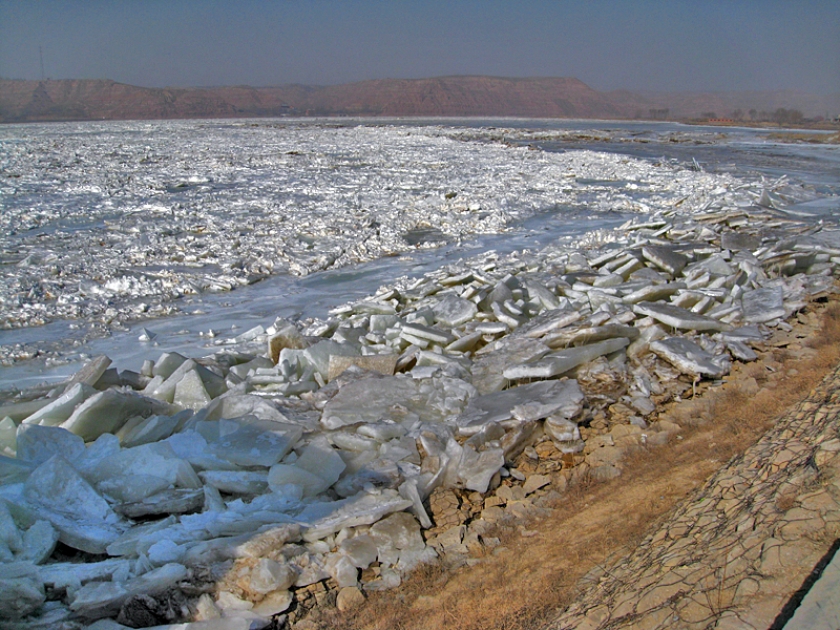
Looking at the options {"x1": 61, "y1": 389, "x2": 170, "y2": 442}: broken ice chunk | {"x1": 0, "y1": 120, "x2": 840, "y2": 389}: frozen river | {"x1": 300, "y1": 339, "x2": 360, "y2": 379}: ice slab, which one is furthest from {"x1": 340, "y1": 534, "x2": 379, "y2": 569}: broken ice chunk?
{"x1": 0, "y1": 120, "x2": 840, "y2": 389}: frozen river

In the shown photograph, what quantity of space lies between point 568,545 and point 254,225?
887cm

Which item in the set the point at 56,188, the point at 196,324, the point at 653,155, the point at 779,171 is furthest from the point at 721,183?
the point at 56,188

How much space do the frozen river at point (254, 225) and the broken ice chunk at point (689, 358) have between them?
3506 mm

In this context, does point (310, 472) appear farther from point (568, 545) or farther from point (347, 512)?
point (568, 545)

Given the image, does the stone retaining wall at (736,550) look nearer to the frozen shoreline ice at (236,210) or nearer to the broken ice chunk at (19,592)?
the broken ice chunk at (19,592)

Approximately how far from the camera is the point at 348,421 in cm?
376

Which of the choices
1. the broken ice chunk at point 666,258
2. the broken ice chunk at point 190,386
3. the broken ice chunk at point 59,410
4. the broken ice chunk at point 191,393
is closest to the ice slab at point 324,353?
the broken ice chunk at point 190,386

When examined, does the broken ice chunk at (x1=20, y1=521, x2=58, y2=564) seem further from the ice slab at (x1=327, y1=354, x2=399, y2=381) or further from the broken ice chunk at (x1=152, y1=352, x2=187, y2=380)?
the ice slab at (x1=327, y1=354, x2=399, y2=381)

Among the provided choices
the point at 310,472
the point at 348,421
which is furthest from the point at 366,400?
the point at 310,472

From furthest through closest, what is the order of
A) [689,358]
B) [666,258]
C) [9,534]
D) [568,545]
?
1. [666,258]
2. [689,358]
3. [568,545]
4. [9,534]

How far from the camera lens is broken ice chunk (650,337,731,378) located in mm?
4230

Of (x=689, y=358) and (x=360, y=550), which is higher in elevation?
(x=689, y=358)

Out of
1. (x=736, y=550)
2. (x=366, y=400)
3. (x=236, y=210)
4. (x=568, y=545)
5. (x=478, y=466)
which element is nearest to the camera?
(x=736, y=550)

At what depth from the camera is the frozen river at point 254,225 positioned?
6.25 metres
